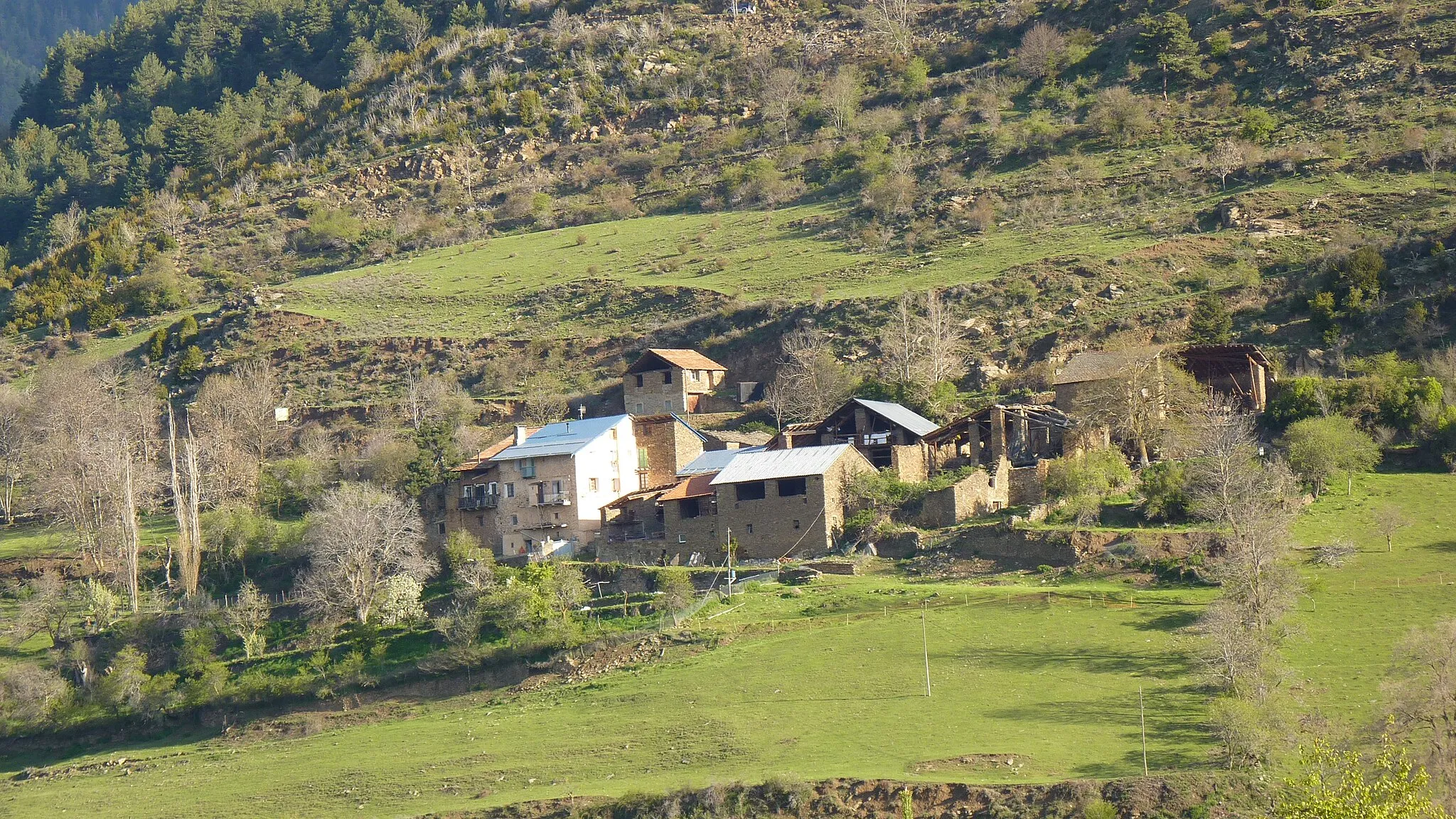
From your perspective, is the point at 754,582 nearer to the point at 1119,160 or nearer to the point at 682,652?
the point at 682,652

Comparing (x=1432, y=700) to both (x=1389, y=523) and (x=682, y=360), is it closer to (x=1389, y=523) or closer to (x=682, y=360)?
(x=1389, y=523)

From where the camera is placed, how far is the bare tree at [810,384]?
243 ft

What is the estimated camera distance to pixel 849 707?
144ft

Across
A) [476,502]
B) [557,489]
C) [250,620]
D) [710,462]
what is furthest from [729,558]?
[250,620]

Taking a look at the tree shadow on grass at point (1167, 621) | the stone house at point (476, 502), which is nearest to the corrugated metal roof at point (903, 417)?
the stone house at point (476, 502)

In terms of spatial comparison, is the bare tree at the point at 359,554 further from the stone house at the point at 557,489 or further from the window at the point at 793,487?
the window at the point at 793,487

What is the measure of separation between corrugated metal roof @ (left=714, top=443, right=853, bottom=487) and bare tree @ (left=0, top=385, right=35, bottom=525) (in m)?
38.4

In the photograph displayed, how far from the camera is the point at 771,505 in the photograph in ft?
195

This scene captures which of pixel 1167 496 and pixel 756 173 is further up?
pixel 756 173

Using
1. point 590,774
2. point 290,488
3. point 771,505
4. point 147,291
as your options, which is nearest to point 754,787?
point 590,774

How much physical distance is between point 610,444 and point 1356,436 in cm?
2904

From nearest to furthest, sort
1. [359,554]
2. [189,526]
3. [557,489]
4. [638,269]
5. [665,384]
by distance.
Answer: [359,554] → [557,489] → [189,526] → [665,384] → [638,269]

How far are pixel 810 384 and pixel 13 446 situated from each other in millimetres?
40569

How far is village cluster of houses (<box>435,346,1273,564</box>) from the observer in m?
59.0
